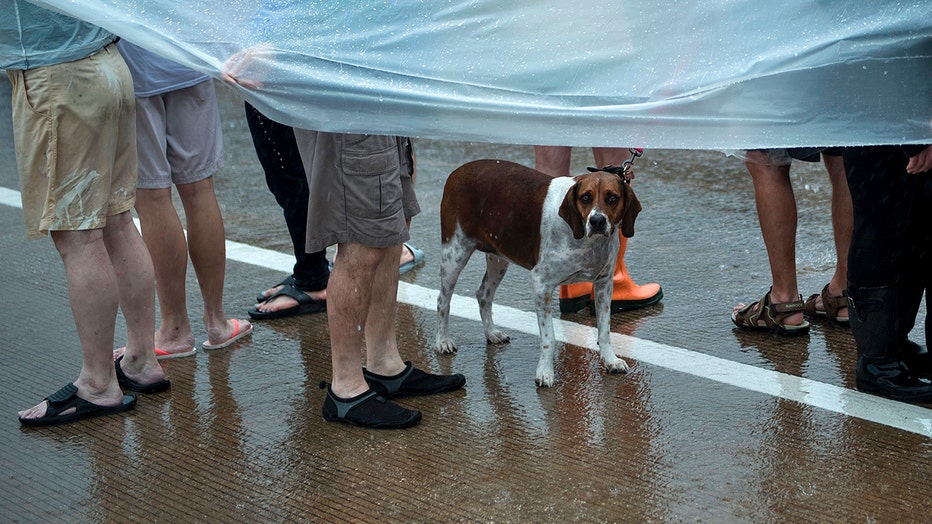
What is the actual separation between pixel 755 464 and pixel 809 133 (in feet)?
3.67

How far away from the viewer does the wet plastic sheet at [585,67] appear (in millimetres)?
3666

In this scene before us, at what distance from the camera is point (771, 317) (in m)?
4.91

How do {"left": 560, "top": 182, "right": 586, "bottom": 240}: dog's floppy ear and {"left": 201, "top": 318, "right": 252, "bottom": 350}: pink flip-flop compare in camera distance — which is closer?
{"left": 560, "top": 182, "right": 586, "bottom": 240}: dog's floppy ear

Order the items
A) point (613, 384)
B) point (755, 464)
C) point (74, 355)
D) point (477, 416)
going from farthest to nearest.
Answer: point (74, 355) → point (613, 384) → point (477, 416) → point (755, 464)

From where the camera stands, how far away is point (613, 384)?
4.48 m

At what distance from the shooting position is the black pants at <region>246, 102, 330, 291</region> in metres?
5.60

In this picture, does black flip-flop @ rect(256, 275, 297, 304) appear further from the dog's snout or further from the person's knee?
the dog's snout

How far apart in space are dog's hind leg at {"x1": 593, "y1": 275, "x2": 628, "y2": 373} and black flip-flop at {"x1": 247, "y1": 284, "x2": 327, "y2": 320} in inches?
62.9

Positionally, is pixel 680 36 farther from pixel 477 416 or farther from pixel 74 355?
pixel 74 355

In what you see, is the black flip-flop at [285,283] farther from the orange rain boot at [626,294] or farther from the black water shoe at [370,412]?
the black water shoe at [370,412]

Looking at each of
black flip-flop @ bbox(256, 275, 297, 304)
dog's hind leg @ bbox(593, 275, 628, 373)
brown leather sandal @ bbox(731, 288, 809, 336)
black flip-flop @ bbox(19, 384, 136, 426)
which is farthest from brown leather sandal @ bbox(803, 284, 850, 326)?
black flip-flop @ bbox(19, 384, 136, 426)

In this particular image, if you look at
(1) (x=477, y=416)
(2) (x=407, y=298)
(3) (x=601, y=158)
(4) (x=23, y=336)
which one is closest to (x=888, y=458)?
(1) (x=477, y=416)

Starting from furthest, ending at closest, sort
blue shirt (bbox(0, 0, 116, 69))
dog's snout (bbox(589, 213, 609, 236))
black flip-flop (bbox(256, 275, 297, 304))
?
black flip-flop (bbox(256, 275, 297, 304))
dog's snout (bbox(589, 213, 609, 236))
blue shirt (bbox(0, 0, 116, 69))

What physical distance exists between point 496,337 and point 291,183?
144cm
